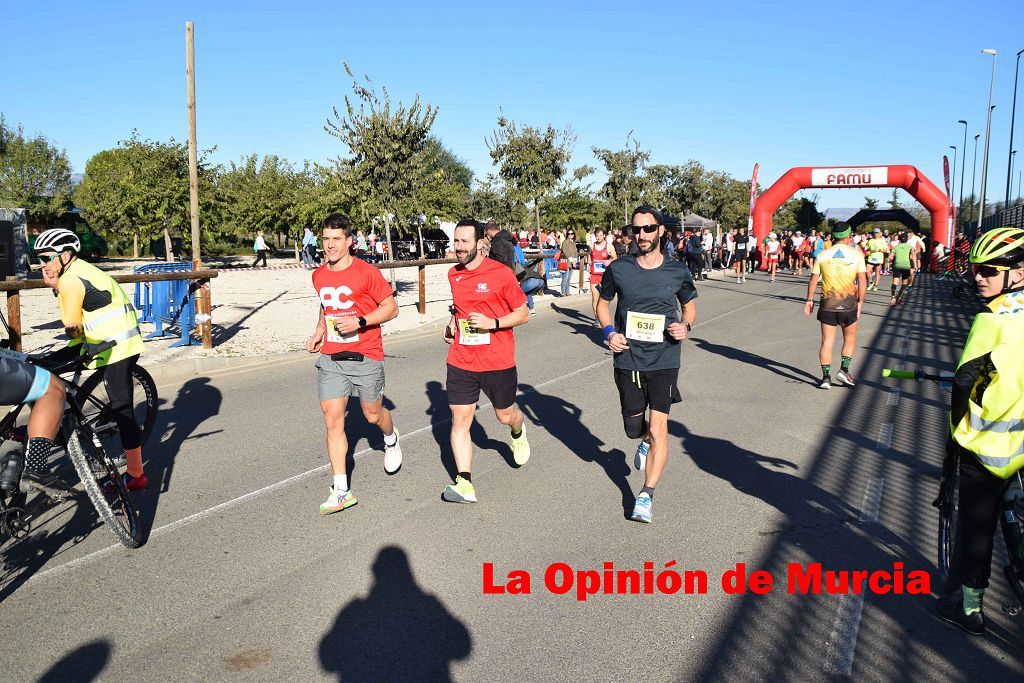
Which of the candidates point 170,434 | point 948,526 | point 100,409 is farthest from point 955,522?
point 170,434

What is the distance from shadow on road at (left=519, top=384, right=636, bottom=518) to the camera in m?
5.93

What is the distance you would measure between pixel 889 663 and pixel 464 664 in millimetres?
1844

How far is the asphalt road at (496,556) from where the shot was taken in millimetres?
3455

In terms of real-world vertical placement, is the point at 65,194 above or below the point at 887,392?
above

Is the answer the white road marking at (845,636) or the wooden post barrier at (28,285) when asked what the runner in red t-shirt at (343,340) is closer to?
the wooden post barrier at (28,285)

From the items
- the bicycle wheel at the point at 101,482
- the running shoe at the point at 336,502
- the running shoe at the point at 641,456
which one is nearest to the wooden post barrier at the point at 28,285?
the bicycle wheel at the point at 101,482

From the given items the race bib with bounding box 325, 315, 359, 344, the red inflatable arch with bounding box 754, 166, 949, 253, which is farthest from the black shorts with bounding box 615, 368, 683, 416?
the red inflatable arch with bounding box 754, 166, 949, 253

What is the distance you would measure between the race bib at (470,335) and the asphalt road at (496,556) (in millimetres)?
1099

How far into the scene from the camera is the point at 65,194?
155 feet

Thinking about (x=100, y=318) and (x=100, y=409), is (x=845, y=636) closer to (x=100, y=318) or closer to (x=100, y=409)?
(x=100, y=409)

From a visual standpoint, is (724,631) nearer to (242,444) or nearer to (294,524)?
(294,524)

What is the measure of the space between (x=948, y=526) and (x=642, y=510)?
5.60 feet

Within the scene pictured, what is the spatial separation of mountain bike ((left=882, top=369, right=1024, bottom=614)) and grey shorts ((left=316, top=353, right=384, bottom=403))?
3.21 m

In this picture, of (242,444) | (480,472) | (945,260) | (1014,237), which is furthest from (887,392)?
(945,260)
